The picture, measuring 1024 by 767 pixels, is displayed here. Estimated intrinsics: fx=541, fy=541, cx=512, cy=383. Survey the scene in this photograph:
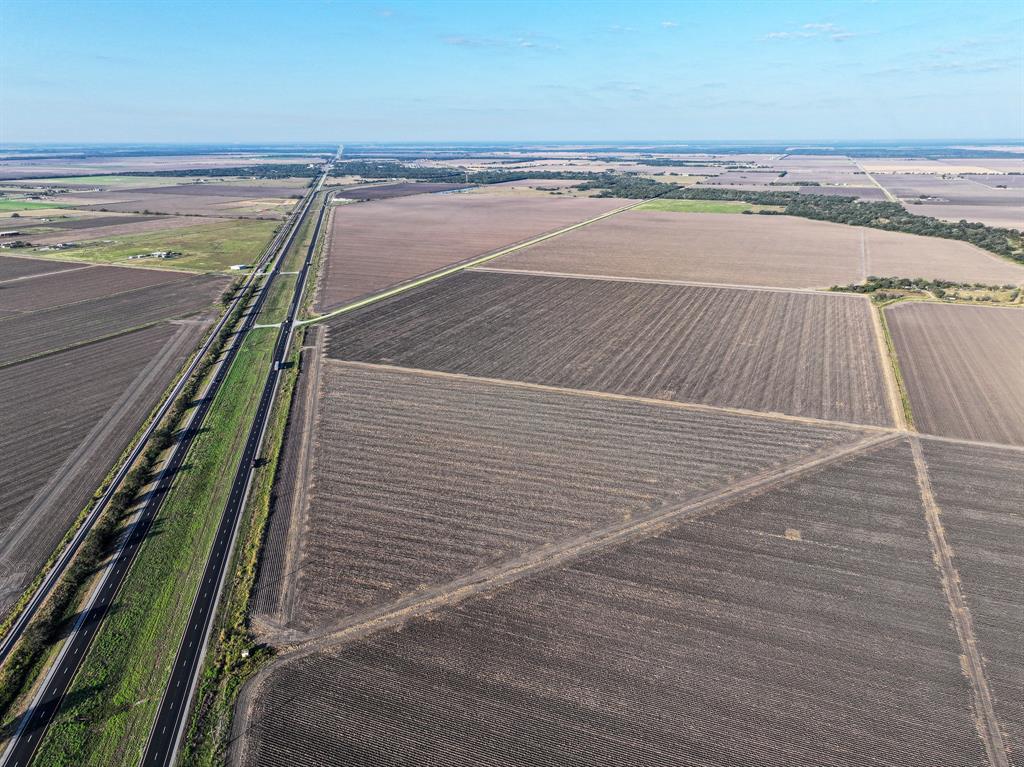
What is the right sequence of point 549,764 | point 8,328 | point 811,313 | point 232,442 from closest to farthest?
point 549,764, point 232,442, point 8,328, point 811,313

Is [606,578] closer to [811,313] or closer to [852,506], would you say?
[852,506]

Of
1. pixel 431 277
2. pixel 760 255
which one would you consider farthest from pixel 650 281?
pixel 431 277

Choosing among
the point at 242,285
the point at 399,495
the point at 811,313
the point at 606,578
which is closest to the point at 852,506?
the point at 606,578

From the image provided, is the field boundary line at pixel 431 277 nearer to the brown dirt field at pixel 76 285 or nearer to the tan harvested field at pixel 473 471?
the tan harvested field at pixel 473 471

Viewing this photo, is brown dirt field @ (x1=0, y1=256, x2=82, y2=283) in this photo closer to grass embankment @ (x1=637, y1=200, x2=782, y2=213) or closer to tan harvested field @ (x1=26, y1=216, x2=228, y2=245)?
tan harvested field @ (x1=26, y1=216, x2=228, y2=245)

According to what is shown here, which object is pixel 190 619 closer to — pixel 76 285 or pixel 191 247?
pixel 76 285

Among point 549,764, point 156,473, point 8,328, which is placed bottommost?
point 549,764

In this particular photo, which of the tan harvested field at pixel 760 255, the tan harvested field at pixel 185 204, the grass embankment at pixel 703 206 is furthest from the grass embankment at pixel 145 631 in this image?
the grass embankment at pixel 703 206
